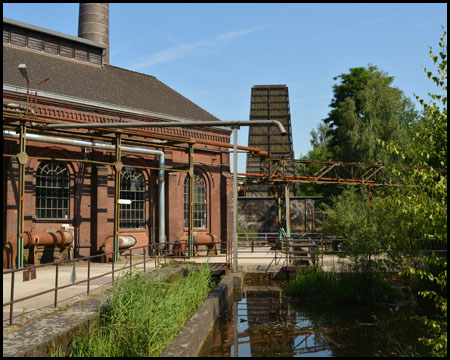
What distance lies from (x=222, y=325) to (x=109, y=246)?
10.1 metres

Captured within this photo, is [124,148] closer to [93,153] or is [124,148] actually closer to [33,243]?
[93,153]

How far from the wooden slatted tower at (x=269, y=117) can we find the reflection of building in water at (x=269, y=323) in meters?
34.2

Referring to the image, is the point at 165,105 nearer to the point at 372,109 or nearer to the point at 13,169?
the point at 13,169

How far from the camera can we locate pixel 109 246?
17.7 m

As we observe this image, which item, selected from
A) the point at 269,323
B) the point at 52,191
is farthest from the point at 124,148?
the point at 269,323

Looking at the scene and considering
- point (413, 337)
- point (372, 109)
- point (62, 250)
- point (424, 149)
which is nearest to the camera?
point (424, 149)

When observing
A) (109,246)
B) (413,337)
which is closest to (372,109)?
(109,246)

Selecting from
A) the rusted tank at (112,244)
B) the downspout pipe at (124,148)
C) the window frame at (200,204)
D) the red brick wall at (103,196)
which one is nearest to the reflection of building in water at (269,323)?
the downspout pipe at (124,148)

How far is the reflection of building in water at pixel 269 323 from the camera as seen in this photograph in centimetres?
730

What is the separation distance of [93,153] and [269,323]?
38.8 ft

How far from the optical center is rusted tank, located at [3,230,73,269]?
15.1m

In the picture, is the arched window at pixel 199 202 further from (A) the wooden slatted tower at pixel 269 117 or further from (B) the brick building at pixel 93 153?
(A) the wooden slatted tower at pixel 269 117

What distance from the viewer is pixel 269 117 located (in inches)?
1816

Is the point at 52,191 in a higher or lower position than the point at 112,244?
higher
